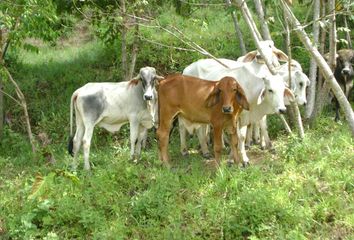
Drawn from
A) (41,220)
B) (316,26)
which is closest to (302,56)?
(316,26)

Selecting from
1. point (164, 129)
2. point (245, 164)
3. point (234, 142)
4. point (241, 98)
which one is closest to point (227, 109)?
point (241, 98)

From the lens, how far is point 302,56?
36.8ft

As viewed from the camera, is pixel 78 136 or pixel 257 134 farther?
pixel 257 134

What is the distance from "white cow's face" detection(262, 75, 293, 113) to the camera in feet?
22.2

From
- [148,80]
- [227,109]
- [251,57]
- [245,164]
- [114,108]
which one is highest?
[251,57]

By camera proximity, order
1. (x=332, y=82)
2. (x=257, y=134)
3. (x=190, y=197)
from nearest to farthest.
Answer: (x=332, y=82) < (x=190, y=197) < (x=257, y=134)

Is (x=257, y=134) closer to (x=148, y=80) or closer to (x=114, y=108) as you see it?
(x=148, y=80)

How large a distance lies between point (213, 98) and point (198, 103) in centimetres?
20

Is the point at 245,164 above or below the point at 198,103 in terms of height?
below

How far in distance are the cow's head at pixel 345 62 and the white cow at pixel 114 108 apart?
3.22 metres

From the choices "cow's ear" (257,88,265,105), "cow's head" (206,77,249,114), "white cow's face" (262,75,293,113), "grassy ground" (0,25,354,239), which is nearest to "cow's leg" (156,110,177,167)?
"grassy ground" (0,25,354,239)

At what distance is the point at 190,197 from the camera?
641 cm

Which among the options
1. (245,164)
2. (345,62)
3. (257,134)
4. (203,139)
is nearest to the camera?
(245,164)

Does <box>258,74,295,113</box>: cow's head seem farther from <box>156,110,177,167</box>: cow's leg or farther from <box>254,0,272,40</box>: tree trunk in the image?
<box>156,110,177,167</box>: cow's leg
